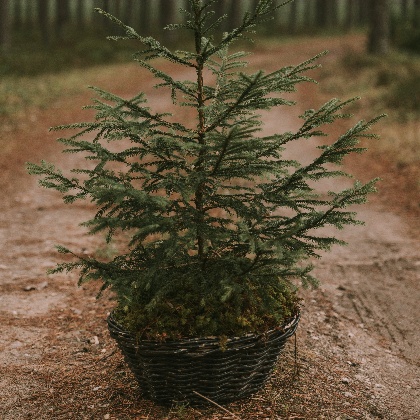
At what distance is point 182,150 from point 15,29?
37.9 metres

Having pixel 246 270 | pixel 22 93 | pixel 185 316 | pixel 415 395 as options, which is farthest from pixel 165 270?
pixel 22 93

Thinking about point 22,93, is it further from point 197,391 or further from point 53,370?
point 197,391

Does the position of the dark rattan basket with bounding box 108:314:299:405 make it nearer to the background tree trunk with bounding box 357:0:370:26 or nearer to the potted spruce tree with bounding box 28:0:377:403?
the potted spruce tree with bounding box 28:0:377:403

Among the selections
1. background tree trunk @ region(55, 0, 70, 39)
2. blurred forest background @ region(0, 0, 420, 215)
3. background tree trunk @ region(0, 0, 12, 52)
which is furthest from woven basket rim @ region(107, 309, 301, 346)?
background tree trunk @ region(55, 0, 70, 39)

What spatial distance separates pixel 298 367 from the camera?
4.14 m

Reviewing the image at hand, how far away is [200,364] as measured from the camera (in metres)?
3.34

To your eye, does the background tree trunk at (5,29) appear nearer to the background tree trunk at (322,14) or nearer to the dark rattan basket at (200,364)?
the dark rattan basket at (200,364)

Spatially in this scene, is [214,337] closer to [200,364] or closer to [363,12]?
[200,364]

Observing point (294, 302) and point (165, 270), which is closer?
point (165, 270)

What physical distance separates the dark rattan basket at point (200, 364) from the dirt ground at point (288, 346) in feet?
0.44

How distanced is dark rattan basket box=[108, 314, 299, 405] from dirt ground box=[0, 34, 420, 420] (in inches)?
5.3

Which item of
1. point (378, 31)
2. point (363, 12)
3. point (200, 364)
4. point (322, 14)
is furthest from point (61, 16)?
point (200, 364)

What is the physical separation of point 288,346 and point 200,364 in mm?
1348

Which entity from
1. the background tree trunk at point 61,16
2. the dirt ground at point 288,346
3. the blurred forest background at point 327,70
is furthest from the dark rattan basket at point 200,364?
the background tree trunk at point 61,16
